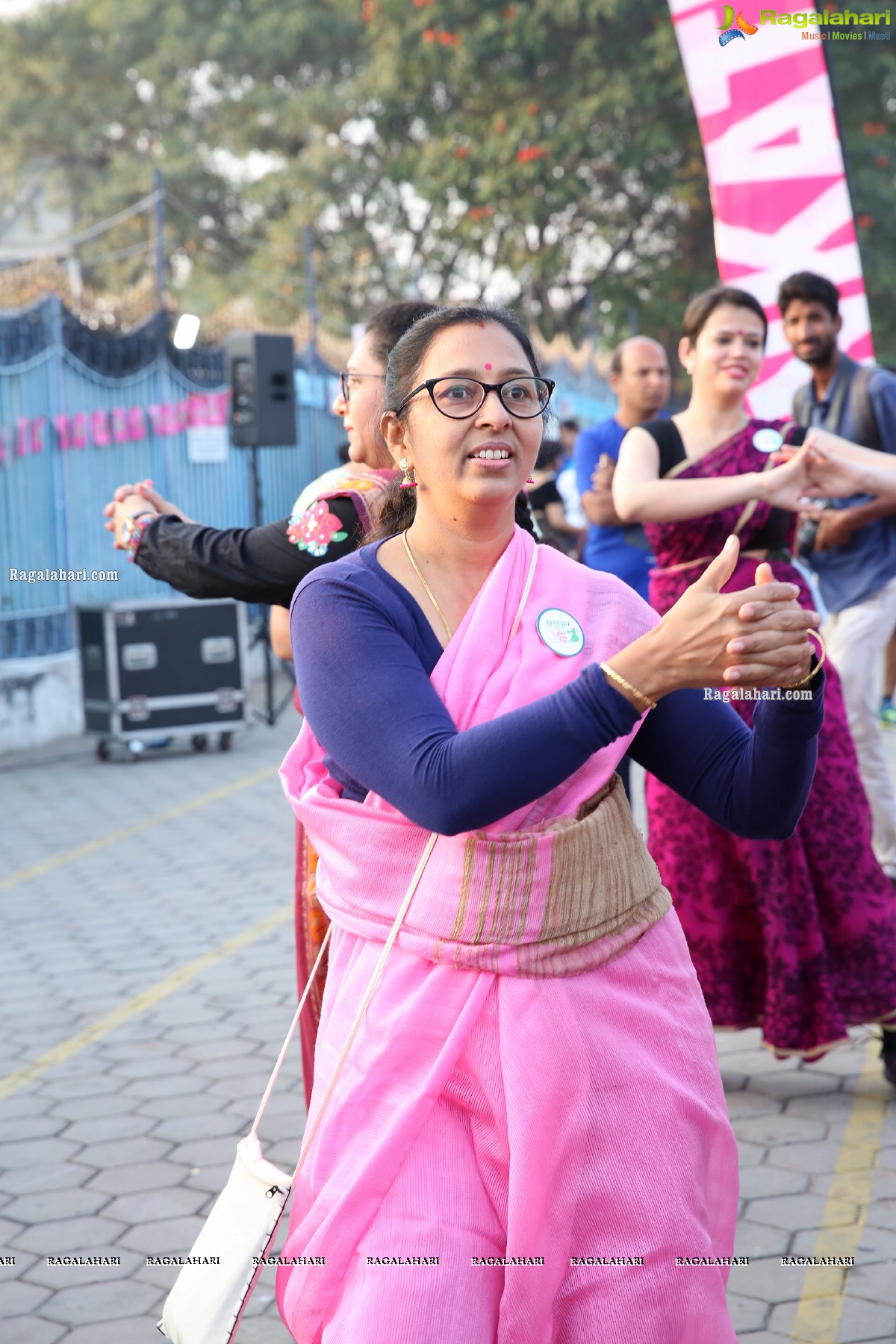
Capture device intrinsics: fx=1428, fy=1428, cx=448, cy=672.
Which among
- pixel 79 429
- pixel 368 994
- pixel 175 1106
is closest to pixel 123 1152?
pixel 175 1106

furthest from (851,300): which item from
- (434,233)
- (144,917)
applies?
(434,233)

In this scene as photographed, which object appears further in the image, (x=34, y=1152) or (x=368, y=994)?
(x=34, y=1152)

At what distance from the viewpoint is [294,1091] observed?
414 cm

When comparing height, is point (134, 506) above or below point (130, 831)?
above

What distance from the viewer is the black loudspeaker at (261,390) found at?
11266mm

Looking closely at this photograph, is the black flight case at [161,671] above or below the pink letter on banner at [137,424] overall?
below

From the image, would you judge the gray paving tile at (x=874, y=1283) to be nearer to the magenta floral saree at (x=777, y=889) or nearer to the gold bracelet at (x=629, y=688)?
the magenta floral saree at (x=777, y=889)

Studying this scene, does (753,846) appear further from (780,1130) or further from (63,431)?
(63,431)

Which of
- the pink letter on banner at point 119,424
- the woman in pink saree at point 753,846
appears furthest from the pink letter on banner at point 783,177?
the pink letter on banner at point 119,424

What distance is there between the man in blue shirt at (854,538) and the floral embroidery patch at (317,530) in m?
2.65

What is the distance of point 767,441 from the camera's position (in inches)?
148

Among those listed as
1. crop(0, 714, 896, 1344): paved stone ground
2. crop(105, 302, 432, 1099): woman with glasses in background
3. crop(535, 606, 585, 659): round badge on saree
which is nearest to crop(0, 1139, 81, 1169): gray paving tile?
crop(0, 714, 896, 1344): paved stone ground

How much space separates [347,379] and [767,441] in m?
1.22

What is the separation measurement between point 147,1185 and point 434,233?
2266 cm
